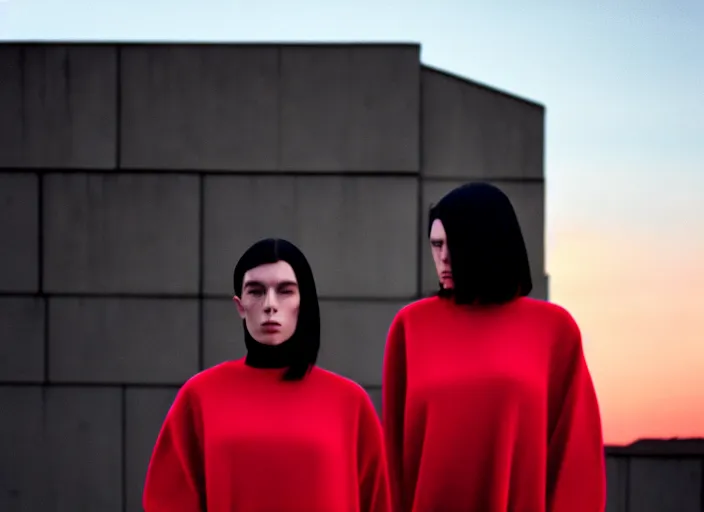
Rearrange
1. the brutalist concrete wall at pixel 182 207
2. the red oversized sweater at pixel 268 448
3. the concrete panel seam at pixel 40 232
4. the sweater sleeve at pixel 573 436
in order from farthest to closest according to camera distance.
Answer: the concrete panel seam at pixel 40 232 → the brutalist concrete wall at pixel 182 207 → the sweater sleeve at pixel 573 436 → the red oversized sweater at pixel 268 448

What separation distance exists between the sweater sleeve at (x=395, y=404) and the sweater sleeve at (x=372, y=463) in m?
0.19

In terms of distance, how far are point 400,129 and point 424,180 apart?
Result: 469 millimetres

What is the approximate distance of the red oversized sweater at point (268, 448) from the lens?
98.9 inches

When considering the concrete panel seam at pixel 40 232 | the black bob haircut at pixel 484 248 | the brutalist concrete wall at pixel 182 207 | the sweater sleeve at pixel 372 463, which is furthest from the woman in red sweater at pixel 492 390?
the concrete panel seam at pixel 40 232

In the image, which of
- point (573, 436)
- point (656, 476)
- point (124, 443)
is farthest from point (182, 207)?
point (656, 476)

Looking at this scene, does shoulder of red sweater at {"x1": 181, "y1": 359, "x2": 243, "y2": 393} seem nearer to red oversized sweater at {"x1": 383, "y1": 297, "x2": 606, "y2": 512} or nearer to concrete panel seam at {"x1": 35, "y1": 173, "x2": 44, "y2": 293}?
red oversized sweater at {"x1": 383, "y1": 297, "x2": 606, "y2": 512}

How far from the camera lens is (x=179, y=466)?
8.77 feet

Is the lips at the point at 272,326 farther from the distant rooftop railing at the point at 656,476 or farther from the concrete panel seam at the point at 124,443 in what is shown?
the distant rooftop railing at the point at 656,476

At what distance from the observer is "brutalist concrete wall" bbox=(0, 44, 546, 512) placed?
5.94m

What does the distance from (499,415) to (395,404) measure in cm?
46

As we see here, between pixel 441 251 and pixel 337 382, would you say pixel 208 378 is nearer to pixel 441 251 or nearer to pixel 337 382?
pixel 337 382

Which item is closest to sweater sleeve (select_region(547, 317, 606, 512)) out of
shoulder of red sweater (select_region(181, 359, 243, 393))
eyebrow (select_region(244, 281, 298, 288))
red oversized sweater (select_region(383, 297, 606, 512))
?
red oversized sweater (select_region(383, 297, 606, 512))

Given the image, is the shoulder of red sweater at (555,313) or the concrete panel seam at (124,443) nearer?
the shoulder of red sweater at (555,313)

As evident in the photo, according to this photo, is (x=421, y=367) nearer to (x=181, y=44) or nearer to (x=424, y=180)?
(x=424, y=180)
